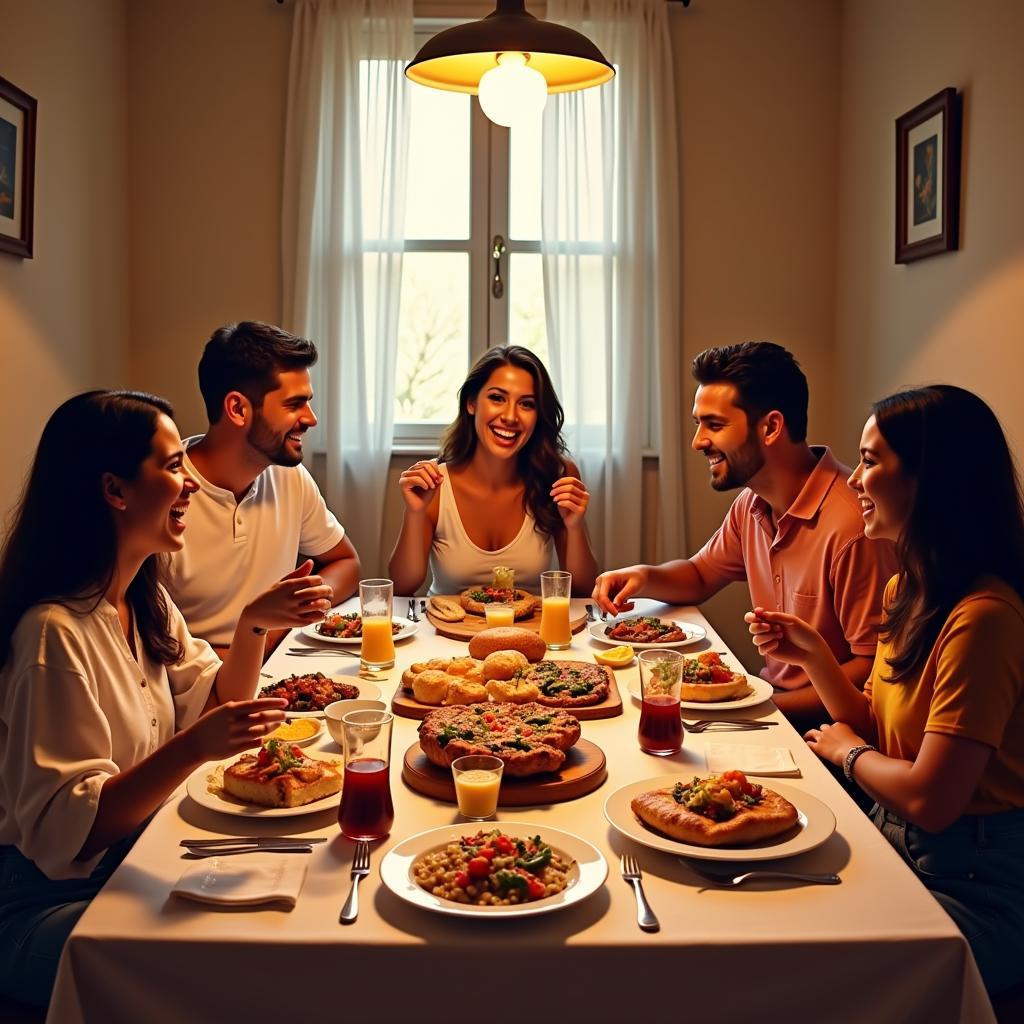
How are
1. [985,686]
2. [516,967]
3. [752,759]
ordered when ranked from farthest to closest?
[752,759]
[985,686]
[516,967]

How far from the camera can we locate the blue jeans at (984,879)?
4.99 ft

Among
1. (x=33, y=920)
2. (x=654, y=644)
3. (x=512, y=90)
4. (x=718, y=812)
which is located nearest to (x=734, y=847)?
(x=718, y=812)

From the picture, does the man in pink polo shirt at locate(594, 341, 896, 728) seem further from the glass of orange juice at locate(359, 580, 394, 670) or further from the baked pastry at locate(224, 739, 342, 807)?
the baked pastry at locate(224, 739, 342, 807)

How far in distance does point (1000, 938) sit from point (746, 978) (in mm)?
570

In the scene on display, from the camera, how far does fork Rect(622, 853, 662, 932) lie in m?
1.19

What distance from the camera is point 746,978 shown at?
1161mm

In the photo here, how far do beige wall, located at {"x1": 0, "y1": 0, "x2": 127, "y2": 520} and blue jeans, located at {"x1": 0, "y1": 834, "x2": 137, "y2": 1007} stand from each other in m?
1.88

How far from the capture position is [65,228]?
3691 mm

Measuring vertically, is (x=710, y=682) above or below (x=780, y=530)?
below

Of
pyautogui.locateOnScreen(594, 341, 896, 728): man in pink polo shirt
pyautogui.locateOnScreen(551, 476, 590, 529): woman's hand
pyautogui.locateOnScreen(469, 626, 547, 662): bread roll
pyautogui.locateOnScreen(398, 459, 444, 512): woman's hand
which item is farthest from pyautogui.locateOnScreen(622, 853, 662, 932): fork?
pyautogui.locateOnScreen(398, 459, 444, 512): woman's hand

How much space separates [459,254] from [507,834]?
3.35m

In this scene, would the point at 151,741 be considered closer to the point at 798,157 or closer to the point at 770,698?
the point at 770,698

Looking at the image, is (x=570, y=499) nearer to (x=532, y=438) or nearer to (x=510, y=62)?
(x=532, y=438)

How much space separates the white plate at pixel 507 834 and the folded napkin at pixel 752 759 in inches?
16.0
